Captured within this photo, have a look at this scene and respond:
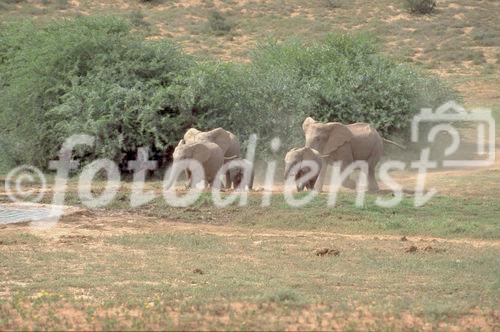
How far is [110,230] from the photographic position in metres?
16.0

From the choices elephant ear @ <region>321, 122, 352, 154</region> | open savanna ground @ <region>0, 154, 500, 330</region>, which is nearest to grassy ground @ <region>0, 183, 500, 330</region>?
open savanna ground @ <region>0, 154, 500, 330</region>

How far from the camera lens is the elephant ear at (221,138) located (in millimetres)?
21125

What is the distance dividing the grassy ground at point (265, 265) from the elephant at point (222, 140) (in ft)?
4.93

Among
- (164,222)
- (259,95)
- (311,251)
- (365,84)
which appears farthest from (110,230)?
(365,84)

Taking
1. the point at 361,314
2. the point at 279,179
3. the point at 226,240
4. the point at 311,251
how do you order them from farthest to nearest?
the point at 279,179 → the point at 226,240 → the point at 311,251 → the point at 361,314

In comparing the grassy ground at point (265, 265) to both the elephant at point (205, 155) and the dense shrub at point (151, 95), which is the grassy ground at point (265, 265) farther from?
the dense shrub at point (151, 95)

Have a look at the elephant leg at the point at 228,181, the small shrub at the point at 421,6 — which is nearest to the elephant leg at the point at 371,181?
the elephant leg at the point at 228,181

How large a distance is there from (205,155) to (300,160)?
2068 millimetres

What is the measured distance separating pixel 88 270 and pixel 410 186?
36.7ft

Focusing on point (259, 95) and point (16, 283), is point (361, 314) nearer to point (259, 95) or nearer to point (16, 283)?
point (16, 283)

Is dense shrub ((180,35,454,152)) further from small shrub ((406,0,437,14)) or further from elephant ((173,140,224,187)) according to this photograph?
small shrub ((406,0,437,14))

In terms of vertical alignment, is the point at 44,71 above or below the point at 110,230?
above

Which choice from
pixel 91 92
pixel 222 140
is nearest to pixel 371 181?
pixel 222 140

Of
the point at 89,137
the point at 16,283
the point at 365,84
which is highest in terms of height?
the point at 365,84
